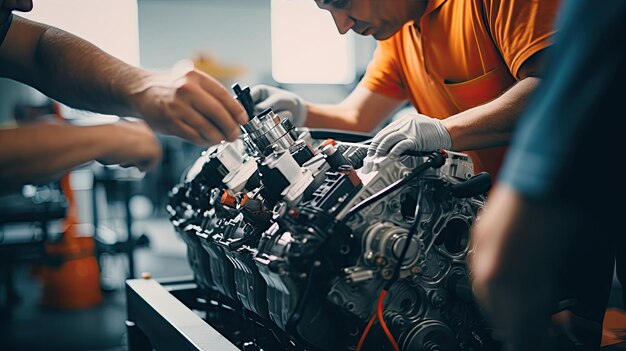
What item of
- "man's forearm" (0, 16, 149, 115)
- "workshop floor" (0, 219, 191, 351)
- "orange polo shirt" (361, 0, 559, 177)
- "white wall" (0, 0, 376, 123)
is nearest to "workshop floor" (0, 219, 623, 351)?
"workshop floor" (0, 219, 191, 351)

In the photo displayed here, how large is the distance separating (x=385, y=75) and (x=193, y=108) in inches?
53.9

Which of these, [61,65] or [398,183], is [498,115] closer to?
→ [398,183]

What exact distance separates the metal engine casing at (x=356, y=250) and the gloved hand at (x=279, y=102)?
0.74m

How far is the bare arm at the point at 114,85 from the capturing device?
3.72 ft

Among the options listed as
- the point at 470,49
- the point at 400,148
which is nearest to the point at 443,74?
the point at 470,49

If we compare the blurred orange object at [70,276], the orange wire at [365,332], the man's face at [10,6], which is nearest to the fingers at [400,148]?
the orange wire at [365,332]

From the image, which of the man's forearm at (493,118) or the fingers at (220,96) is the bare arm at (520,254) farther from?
the man's forearm at (493,118)

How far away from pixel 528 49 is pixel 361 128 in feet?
3.30

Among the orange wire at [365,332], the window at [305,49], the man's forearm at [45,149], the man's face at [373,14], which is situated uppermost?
the man's face at [373,14]

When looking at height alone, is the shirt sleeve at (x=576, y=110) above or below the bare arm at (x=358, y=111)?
Result: above

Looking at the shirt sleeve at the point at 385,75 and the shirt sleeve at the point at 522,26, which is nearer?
the shirt sleeve at the point at 522,26

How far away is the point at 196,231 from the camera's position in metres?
1.83

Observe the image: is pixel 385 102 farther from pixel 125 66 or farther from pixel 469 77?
pixel 125 66

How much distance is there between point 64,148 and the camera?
1.06 m
